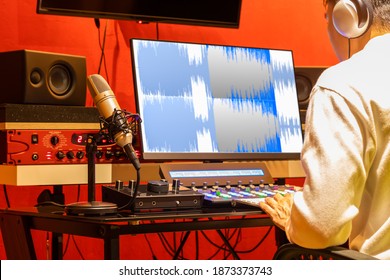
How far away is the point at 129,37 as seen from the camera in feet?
11.8

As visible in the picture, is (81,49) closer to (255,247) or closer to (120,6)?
(120,6)

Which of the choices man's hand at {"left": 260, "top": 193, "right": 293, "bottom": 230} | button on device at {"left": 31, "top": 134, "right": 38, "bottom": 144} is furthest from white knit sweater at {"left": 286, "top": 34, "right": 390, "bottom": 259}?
button on device at {"left": 31, "top": 134, "right": 38, "bottom": 144}

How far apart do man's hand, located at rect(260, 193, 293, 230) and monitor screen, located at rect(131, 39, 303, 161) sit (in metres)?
0.57

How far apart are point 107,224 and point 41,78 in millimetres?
993

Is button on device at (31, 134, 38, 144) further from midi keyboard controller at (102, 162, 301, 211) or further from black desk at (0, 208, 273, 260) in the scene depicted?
midi keyboard controller at (102, 162, 301, 211)

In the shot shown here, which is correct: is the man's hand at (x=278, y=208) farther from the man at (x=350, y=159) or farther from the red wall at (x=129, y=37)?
the red wall at (x=129, y=37)

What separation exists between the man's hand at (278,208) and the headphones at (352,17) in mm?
486

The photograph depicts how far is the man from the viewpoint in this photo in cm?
145

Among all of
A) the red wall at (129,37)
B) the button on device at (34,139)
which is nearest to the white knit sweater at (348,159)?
the button on device at (34,139)

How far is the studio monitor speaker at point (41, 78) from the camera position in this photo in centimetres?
261

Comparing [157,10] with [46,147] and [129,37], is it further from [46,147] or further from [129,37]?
[46,147]

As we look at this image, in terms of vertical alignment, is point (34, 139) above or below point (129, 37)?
below

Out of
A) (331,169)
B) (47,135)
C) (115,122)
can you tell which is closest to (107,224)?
(115,122)
